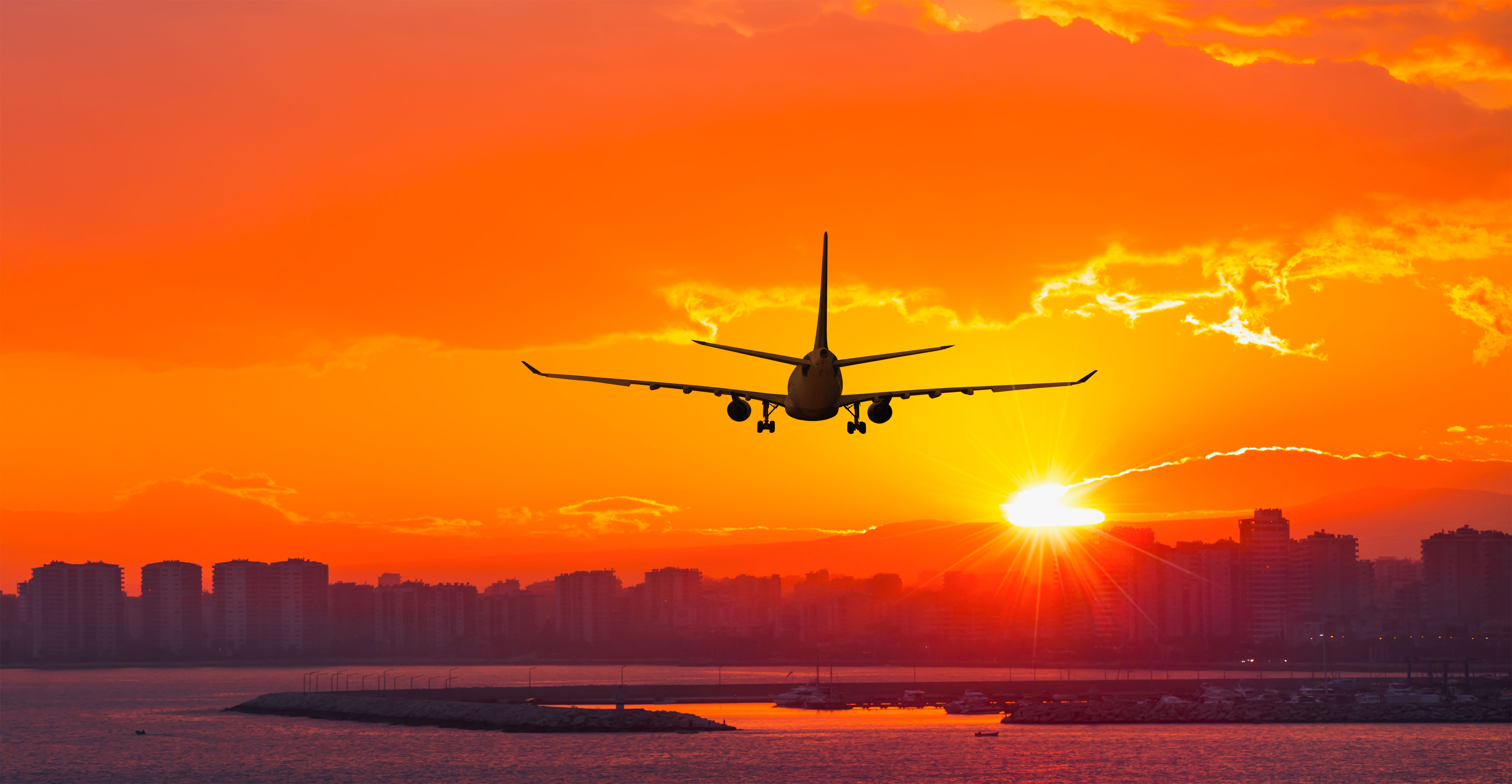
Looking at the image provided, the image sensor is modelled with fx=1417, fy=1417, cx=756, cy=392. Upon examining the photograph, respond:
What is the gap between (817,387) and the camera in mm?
62312

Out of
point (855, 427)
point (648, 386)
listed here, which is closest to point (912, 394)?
point (855, 427)

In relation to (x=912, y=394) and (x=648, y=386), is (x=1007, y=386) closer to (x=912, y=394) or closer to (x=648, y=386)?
(x=912, y=394)

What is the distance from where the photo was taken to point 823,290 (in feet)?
216

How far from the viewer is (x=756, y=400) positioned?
6781 cm

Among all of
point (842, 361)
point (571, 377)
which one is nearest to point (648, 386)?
point (571, 377)

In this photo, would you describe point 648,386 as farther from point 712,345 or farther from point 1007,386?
point 1007,386

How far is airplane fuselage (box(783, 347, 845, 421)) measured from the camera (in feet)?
A: 204

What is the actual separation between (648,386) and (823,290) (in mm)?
9264

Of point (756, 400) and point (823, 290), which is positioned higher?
point (823, 290)

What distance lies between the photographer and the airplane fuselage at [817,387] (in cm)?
6225

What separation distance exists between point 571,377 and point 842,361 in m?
13.0

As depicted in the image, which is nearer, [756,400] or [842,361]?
[842,361]

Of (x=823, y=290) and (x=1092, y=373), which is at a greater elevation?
(x=823, y=290)

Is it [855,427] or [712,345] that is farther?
[855,427]
